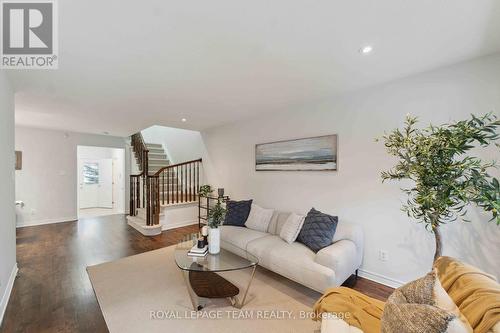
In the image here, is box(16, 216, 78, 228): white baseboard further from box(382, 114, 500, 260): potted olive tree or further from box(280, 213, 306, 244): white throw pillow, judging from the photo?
box(382, 114, 500, 260): potted olive tree

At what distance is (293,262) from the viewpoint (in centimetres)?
241

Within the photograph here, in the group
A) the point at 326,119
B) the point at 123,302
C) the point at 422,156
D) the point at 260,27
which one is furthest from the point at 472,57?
the point at 123,302

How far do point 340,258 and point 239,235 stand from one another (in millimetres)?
1452

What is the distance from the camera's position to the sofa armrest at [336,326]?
50.8 inches

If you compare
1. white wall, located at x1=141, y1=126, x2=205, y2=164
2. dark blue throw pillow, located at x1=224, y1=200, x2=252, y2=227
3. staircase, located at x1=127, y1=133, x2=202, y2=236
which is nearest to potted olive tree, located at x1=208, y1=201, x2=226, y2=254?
dark blue throw pillow, located at x1=224, y1=200, x2=252, y2=227

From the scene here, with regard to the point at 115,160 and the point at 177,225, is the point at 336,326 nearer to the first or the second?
the point at 177,225

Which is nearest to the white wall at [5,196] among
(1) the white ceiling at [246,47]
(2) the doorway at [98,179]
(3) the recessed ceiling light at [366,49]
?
(1) the white ceiling at [246,47]

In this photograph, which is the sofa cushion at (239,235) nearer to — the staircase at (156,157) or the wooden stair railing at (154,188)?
the wooden stair railing at (154,188)

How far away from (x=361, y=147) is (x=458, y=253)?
4.78 ft

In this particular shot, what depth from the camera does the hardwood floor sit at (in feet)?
6.58

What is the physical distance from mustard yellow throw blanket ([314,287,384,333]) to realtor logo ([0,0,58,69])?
2.74 metres

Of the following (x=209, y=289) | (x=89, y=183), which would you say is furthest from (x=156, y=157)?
(x=209, y=289)

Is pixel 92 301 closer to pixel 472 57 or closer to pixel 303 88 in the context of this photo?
pixel 303 88

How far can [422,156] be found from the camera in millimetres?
1792
